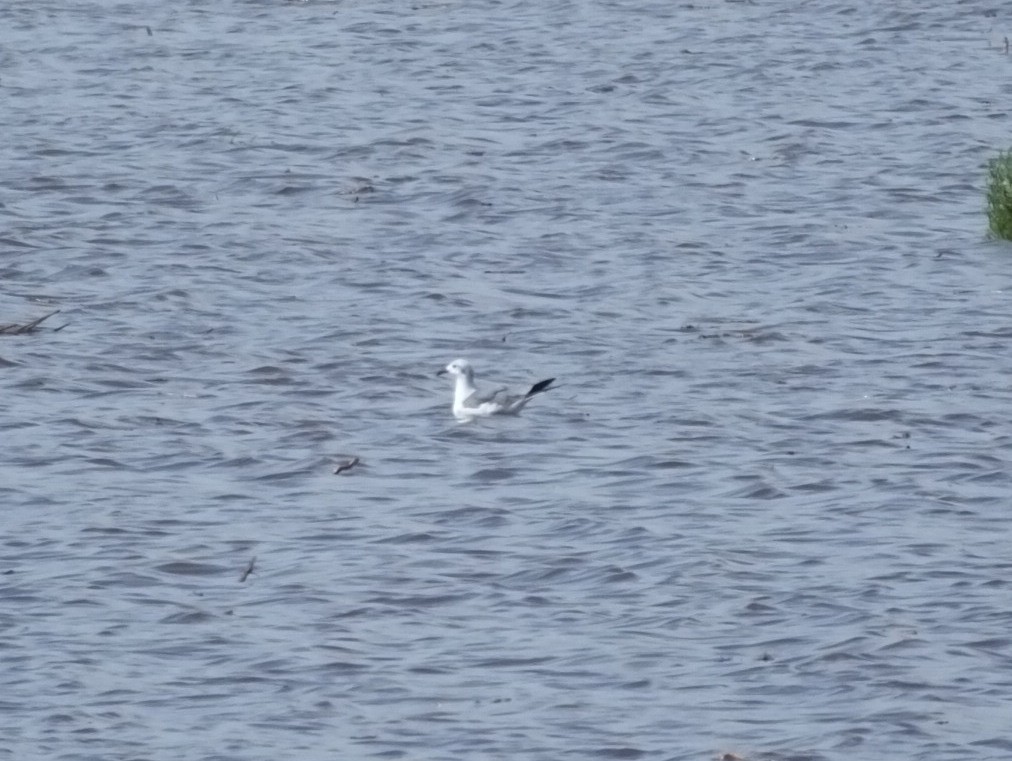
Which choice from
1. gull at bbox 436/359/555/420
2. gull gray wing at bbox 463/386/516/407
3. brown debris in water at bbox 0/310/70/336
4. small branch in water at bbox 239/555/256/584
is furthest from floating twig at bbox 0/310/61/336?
small branch in water at bbox 239/555/256/584

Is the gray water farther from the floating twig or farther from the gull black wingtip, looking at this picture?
the floating twig

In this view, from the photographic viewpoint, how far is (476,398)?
50.8 feet

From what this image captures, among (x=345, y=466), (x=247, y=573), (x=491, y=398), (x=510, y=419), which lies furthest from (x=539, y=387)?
(x=247, y=573)

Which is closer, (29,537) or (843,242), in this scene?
(29,537)

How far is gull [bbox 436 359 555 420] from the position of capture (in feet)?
50.8

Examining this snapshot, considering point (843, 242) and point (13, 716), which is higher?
point (13, 716)

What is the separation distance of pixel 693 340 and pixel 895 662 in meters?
6.97

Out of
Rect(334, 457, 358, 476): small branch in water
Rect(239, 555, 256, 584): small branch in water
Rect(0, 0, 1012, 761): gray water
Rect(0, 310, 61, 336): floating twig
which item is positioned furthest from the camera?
Rect(0, 310, 61, 336): floating twig

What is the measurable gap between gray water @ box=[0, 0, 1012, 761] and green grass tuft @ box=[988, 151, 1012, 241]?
172mm

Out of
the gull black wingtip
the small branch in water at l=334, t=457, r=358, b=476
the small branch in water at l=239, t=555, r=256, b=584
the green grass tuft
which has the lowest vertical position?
A: the green grass tuft

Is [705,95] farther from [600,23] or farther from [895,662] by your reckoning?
[895,662]

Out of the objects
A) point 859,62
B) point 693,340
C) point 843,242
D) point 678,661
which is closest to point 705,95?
point 859,62

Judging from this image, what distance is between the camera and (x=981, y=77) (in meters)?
28.5

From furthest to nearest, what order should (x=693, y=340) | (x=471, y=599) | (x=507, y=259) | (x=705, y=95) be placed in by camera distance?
(x=705, y=95) < (x=507, y=259) < (x=693, y=340) < (x=471, y=599)
